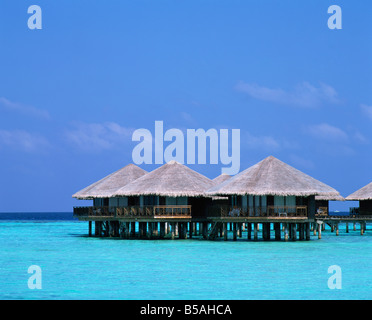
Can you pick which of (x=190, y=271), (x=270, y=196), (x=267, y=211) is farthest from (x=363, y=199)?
(x=190, y=271)

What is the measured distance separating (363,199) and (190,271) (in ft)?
98.3

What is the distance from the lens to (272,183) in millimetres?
39031

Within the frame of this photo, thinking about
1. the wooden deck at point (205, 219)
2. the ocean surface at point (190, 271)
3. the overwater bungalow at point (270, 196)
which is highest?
the overwater bungalow at point (270, 196)

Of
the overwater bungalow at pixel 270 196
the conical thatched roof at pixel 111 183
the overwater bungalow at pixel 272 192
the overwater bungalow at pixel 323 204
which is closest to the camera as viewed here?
the overwater bungalow at pixel 270 196

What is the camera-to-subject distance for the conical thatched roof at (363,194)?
5406cm

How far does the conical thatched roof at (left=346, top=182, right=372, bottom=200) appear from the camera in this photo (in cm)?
5406

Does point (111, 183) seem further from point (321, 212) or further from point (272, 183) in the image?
point (321, 212)

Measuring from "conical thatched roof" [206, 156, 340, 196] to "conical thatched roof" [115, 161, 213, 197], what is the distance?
5.00 ft

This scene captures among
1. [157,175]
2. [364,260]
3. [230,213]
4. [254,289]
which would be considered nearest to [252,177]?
[230,213]

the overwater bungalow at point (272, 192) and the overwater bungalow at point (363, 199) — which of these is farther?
the overwater bungalow at point (363, 199)

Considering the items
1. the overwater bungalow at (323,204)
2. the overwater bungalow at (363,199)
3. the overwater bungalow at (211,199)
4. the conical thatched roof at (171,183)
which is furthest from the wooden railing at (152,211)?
the overwater bungalow at (363,199)

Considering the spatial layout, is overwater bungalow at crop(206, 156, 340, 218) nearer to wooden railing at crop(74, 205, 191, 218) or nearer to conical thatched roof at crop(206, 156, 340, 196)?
conical thatched roof at crop(206, 156, 340, 196)

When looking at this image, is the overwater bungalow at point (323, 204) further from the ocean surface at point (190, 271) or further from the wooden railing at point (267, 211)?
the wooden railing at point (267, 211)

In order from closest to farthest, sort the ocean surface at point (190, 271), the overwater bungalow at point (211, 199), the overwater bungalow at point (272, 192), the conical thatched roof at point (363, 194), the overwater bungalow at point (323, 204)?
the ocean surface at point (190, 271) < the overwater bungalow at point (272, 192) < the overwater bungalow at point (211, 199) < the conical thatched roof at point (363, 194) < the overwater bungalow at point (323, 204)
